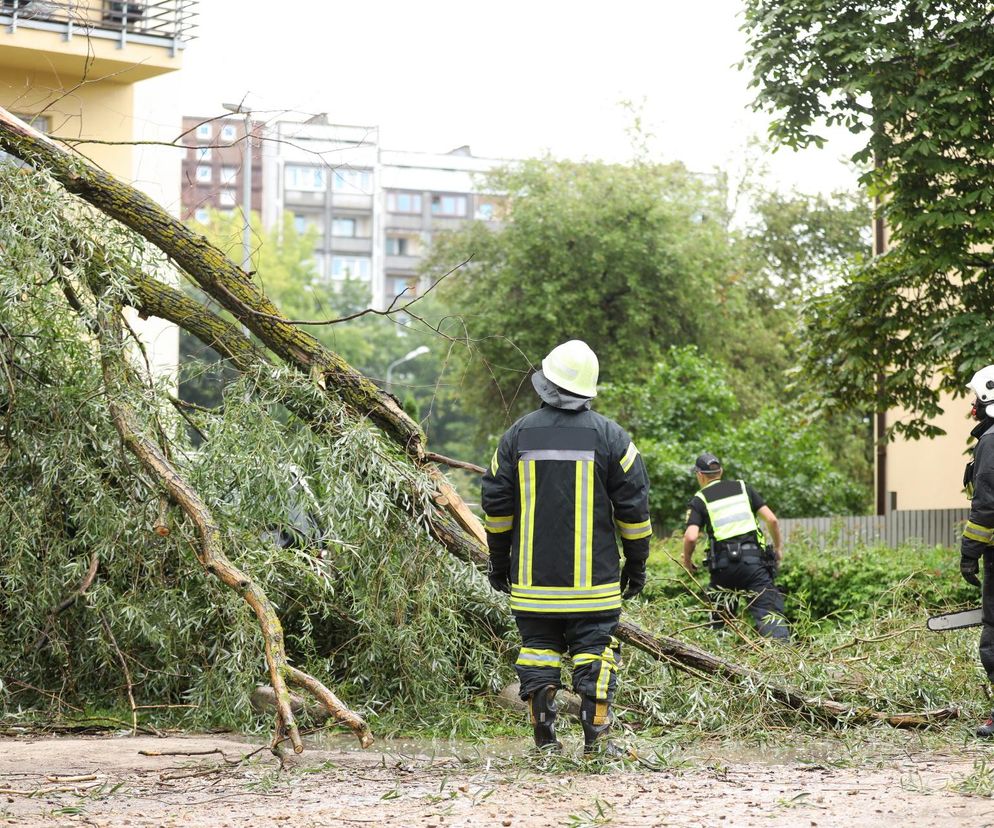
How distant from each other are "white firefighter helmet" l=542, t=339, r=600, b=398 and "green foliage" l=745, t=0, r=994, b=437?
7635mm

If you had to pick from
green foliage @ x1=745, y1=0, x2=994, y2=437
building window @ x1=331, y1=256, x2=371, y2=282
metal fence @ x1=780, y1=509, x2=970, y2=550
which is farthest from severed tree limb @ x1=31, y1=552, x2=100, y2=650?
building window @ x1=331, y1=256, x2=371, y2=282

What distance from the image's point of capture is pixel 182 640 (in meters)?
6.73

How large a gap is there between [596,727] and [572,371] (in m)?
1.47

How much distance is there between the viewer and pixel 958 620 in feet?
21.8

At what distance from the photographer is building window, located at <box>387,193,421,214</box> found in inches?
3442

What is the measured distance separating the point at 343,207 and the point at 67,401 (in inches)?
3183

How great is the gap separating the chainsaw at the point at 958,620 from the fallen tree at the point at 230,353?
1.09 metres

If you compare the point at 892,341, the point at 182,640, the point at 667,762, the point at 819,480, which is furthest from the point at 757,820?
the point at 819,480

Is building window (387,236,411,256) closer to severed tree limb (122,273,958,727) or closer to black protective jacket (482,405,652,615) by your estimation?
severed tree limb (122,273,958,727)

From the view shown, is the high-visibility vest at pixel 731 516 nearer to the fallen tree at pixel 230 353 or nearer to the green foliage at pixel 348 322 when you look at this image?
the fallen tree at pixel 230 353

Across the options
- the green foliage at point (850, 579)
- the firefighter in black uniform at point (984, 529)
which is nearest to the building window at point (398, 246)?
the green foliage at point (850, 579)

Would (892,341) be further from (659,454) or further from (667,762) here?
(667,762)

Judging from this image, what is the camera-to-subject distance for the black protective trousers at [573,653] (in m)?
5.35

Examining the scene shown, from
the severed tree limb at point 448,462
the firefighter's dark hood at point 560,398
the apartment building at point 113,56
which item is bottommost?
the severed tree limb at point 448,462
